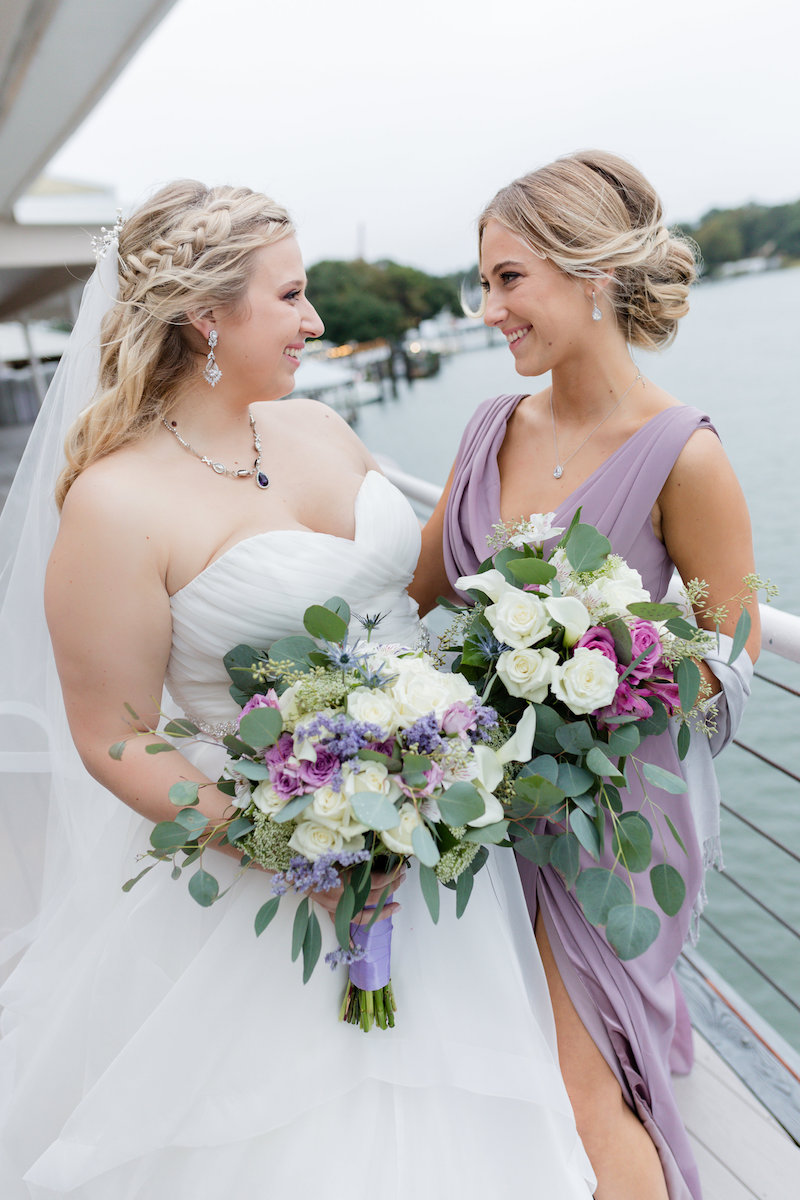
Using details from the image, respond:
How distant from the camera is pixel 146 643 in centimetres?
155

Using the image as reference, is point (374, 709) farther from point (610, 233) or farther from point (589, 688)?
point (610, 233)

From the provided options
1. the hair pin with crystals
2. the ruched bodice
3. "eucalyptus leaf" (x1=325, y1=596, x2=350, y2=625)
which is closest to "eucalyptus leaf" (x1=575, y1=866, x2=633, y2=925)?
"eucalyptus leaf" (x1=325, y1=596, x2=350, y2=625)

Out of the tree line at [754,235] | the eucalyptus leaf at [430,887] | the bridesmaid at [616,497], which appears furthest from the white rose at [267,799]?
the tree line at [754,235]

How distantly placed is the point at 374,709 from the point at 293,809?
0.17 meters

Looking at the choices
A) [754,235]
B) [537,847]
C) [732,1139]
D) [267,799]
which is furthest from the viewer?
[754,235]

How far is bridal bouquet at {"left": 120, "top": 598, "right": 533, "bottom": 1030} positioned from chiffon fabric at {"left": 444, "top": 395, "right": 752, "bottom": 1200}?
1.46ft

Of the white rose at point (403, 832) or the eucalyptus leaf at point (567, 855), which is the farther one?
the eucalyptus leaf at point (567, 855)

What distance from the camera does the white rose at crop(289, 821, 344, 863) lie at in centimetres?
114

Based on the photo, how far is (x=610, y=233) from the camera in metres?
1.79

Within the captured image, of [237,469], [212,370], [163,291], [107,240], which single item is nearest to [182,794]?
[237,469]

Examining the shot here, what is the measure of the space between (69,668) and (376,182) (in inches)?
2778

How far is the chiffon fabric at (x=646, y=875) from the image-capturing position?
164 cm

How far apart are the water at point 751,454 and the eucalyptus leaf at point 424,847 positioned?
161 centimetres

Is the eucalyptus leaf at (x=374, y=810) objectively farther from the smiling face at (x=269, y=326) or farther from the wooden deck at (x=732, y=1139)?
the wooden deck at (x=732, y=1139)
